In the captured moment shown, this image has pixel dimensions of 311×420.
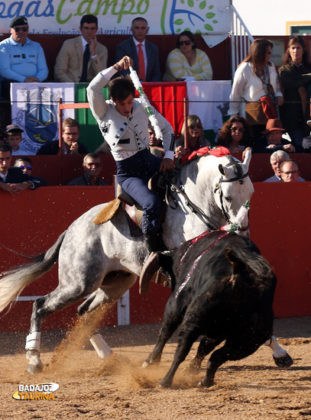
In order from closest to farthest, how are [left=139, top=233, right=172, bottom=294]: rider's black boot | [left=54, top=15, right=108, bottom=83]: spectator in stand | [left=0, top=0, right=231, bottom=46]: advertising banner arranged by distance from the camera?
[left=139, top=233, right=172, bottom=294]: rider's black boot
[left=54, top=15, right=108, bottom=83]: spectator in stand
[left=0, top=0, right=231, bottom=46]: advertising banner

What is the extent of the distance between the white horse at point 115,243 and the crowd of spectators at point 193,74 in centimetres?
245

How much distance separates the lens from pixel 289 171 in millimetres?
9305

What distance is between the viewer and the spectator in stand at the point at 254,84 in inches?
407

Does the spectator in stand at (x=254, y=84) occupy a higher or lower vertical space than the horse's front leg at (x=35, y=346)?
higher

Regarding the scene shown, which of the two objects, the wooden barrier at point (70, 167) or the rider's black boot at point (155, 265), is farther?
the wooden barrier at point (70, 167)

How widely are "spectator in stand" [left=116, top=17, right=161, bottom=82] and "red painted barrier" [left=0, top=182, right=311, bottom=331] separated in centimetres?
245

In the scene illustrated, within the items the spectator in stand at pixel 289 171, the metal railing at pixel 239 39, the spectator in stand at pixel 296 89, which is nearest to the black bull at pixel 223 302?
the spectator in stand at pixel 289 171

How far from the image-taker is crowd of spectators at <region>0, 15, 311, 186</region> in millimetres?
9805

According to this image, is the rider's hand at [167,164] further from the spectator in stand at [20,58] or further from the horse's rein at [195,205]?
the spectator in stand at [20,58]

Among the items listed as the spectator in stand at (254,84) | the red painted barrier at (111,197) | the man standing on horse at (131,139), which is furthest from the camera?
the spectator in stand at (254,84)

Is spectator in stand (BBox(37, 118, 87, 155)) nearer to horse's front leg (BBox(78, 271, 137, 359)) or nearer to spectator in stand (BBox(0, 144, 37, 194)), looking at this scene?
spectator in stand (BBox(0, 144, 37, 194))

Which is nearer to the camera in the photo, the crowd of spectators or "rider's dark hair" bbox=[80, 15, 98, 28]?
the crowd of spectators

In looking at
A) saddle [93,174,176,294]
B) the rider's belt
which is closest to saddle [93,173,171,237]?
saddle [93,174,176,294]

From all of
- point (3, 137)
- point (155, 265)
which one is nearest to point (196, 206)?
point (155, 265)
